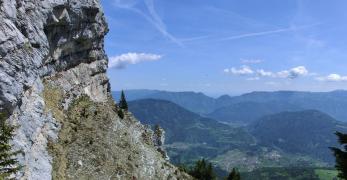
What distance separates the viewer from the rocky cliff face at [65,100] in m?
53.1

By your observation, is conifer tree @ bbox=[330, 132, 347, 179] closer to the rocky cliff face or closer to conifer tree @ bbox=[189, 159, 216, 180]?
the rocky cliff face

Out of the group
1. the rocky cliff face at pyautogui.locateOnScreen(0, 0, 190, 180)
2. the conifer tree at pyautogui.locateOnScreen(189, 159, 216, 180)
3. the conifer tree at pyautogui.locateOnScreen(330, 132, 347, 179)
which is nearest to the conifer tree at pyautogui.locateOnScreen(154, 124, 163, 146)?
the conifer tree at pyautogui.locateOnScreen(189, 159, 216, 180)

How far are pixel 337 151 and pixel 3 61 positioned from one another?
38602 millimetres

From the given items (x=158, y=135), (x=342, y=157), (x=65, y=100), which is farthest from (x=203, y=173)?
(x=342, y=157)

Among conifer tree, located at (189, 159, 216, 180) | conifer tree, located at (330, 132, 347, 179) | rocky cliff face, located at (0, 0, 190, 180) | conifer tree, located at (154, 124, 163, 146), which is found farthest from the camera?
conifer tree, located at (189, 159, 216, 180)

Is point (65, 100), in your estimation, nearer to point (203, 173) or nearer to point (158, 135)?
point (158, 135)

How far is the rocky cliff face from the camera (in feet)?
174

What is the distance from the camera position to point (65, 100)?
75.5 m

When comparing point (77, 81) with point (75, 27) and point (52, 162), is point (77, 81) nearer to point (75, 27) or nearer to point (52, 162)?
point (75, 27)

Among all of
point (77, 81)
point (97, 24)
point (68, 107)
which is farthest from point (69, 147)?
point (97, 24)

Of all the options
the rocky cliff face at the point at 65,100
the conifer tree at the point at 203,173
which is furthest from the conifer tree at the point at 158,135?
the rocky cliff face at the point at 65,100

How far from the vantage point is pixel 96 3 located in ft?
288

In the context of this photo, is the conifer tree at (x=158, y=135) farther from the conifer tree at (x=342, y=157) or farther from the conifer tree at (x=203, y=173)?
the conifer tree at (x=342, y=157)

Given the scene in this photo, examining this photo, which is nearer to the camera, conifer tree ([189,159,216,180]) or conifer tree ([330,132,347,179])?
conifer tree ([330,132,347,179])
